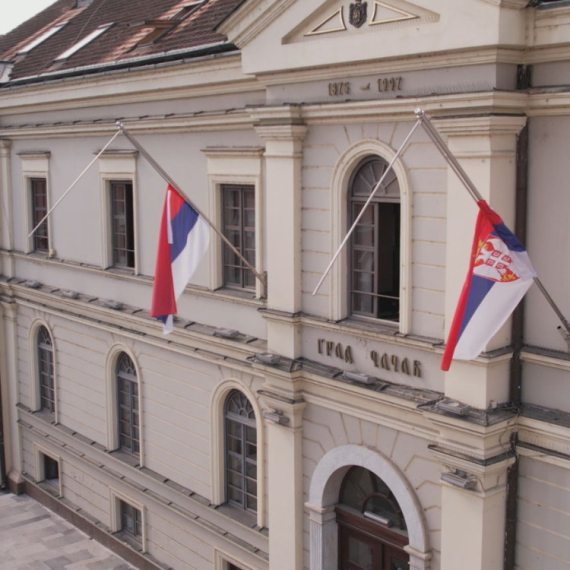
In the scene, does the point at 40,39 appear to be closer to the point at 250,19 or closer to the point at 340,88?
the point at 250,19

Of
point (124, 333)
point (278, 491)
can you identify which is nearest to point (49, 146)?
point (124, 333)

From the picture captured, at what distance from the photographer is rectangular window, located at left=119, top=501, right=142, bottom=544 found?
19.1 metres

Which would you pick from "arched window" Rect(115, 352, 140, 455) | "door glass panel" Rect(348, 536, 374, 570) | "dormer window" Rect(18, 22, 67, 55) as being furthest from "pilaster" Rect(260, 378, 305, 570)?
"dormer window" Rect(18, 22, 67, 55)

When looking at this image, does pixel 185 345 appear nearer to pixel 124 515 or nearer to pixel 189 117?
pixel 189 117

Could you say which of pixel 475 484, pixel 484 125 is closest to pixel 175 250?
pixel 484 125

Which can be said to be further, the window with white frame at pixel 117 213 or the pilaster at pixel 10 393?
the pilaster at pixel 10 393

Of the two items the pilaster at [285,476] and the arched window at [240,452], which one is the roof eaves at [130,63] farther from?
the arched window at [240,452]

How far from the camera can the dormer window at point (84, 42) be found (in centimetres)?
2091

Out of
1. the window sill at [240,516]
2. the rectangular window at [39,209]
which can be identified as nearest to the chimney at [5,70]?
the rectangular window at [39,209]

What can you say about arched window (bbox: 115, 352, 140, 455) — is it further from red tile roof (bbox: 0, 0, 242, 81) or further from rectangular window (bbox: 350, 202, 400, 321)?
rectangular window (bbox: 350, 202, 400, 321)

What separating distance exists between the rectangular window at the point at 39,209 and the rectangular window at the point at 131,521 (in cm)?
622

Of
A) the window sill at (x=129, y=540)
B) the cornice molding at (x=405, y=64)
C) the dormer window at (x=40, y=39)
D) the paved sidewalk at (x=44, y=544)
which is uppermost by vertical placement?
the dormer window at (x=40, y=39)

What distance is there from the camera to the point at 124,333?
18.3 meters

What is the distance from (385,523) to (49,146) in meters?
11.8
